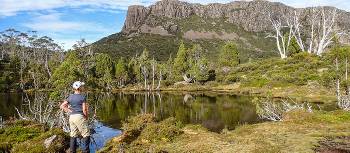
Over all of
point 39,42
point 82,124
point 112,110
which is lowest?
point 112,110

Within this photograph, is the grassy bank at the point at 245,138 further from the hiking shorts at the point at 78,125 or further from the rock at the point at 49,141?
the hiking shorts at the point at 78,125

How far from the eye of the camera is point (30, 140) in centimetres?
2352

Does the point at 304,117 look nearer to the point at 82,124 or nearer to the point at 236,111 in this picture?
the point at 82,124

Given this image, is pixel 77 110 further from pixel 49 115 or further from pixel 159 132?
pixel 49 115

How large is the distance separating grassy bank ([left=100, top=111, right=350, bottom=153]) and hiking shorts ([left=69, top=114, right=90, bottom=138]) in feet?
12.4

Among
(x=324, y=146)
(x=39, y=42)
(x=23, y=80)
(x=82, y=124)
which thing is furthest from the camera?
(x=39, y=42)

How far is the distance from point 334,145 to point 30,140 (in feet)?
54.0

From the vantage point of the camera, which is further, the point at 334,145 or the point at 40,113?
the point at 40,113

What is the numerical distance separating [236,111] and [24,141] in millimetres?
37930

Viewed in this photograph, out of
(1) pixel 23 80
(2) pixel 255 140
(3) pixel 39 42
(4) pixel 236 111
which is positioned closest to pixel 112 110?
(4) pixel 236 111

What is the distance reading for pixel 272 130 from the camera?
89.5 feet

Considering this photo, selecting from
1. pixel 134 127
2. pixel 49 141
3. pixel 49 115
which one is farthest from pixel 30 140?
pixel 49 115

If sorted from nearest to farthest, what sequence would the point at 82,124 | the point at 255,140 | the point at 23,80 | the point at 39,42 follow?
the point at 82,124, the point at 255,140, the point at 23,80, the point at 39,42

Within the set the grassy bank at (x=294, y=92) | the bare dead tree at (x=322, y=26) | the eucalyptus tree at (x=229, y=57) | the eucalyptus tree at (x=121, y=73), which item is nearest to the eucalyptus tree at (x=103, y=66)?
the eucalyptus tree at (x=121, y=73)
